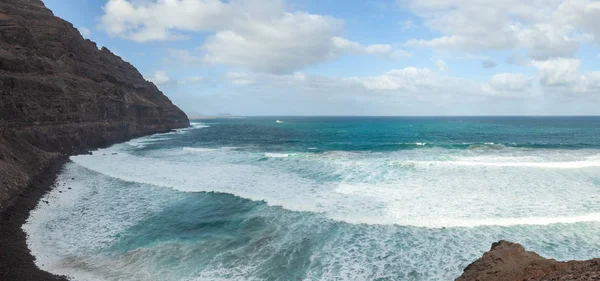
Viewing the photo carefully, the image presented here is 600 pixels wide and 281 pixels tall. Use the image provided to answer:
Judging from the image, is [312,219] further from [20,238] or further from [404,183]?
[20,238]

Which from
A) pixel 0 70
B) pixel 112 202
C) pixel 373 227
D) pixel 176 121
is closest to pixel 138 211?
pixel 112 202

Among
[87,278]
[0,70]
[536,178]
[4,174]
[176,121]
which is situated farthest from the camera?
[176,121]

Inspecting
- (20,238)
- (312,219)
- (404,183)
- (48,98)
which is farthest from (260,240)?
(48,98)

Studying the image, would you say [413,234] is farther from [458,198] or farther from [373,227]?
[458,198]

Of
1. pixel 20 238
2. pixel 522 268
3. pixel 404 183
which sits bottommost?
pixel 20 238

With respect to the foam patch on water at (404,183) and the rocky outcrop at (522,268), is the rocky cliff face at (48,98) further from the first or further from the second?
the rocky outcrop at (522,268)

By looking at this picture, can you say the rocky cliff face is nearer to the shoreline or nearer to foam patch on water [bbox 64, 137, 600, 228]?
the shoreline
